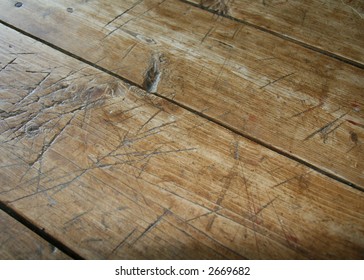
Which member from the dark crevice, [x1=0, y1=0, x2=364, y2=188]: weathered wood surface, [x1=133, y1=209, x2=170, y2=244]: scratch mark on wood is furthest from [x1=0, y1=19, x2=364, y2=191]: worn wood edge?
the dark crevice

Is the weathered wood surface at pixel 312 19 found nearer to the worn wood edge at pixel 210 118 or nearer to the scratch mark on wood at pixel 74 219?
the worn wood edge at pixel 210 118

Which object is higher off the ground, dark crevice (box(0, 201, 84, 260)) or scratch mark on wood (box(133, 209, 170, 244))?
scratch mark on wood (box(133, 209, 170, 244))

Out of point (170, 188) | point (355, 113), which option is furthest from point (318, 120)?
point (170, 188)

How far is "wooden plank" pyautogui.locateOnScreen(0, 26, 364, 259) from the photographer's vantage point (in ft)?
1.79

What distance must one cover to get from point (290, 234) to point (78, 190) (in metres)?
0.35

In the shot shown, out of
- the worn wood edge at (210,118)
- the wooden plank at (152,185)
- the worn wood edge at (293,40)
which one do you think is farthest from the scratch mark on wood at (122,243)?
the worn wood edge at (293,40)

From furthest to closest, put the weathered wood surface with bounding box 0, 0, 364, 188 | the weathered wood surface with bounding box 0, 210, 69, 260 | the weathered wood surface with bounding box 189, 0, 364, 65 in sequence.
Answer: the weathered wood surface with bounding box 189, 0, 364, 65, the weathered wood surface with bounding box 0, 0, 364, 188, the weathered wood surface with bounding box 0, 210, 69, 260

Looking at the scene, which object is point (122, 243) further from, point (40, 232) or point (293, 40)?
point (293, 40)

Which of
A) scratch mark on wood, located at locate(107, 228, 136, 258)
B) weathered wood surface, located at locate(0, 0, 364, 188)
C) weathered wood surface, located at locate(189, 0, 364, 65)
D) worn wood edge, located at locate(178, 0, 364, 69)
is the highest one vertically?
weathered wood surface, located at locate(189, 0, 364, 65)

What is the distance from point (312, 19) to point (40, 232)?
73 centimetres

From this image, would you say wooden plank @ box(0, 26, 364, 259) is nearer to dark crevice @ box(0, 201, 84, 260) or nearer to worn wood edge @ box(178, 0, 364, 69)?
dark crevice @ box(0, 201, 84, 260)
